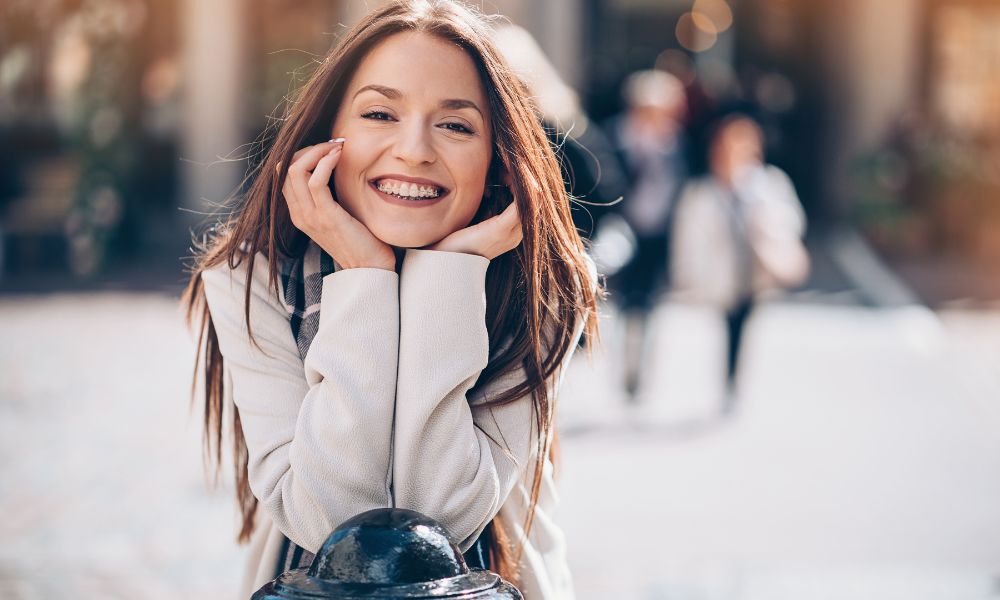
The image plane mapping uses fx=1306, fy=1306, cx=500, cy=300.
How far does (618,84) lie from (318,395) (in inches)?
598

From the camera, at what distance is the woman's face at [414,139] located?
2.26m

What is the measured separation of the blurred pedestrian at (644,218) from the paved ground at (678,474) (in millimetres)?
435

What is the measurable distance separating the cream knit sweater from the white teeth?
105mm

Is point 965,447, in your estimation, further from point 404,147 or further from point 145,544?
point 404,147

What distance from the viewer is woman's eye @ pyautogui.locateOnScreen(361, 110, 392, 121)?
230 centimetres

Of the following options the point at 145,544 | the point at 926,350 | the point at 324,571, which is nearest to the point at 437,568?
the point at 324,571

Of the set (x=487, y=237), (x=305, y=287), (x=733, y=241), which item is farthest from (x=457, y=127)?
(x=733, y=241)

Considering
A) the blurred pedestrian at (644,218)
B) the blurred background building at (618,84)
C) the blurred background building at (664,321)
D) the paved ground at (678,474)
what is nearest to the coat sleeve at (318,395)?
the blurred background building at (664,321)

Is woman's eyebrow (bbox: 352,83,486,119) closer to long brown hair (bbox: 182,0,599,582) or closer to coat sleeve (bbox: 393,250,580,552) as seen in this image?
long brown hair (bbox: 182,0,599,582)

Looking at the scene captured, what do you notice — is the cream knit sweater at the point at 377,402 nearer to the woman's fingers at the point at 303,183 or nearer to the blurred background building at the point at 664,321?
the woman's fingers at the point at 303,183

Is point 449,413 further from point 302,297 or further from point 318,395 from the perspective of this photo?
point 302,297

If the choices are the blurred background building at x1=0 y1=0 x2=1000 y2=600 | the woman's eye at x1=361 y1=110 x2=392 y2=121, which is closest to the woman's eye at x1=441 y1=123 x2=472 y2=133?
the woman's eye at x1=361 y1=110 x2=392 y2=121

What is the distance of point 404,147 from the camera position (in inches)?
88.1

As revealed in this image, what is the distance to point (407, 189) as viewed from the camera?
2.28m
